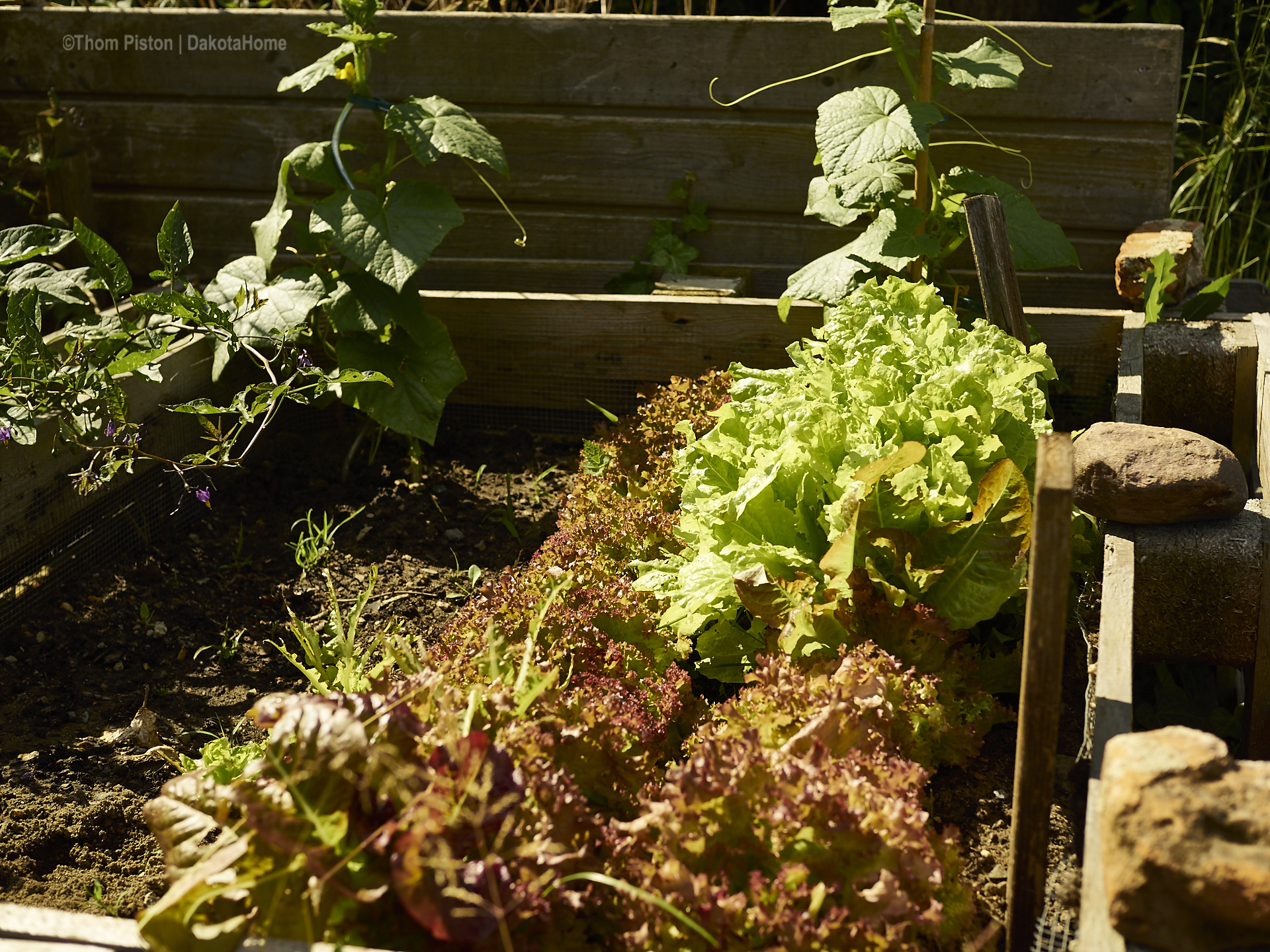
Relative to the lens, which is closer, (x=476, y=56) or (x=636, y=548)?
(x=636, y=548)

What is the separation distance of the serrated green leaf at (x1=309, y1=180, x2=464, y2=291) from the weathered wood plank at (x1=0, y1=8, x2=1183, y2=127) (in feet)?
3.27

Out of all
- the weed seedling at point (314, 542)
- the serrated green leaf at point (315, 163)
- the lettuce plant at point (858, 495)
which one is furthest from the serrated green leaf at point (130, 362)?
the lettuce plant at point (858, 495)

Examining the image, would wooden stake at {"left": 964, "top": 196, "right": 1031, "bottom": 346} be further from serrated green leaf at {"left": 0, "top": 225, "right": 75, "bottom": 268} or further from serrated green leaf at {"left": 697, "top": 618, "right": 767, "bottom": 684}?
serrated green leaf at {"left": 0, "top": 225, "right": 75, "bottom": 268}

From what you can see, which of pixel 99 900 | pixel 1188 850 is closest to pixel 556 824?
pixel 1188 850

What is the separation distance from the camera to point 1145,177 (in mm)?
3535

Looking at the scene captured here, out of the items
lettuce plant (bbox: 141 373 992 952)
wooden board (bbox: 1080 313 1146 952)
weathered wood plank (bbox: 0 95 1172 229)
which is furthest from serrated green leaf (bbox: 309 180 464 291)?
wooden board (bbox: 1080 313 1146 952)

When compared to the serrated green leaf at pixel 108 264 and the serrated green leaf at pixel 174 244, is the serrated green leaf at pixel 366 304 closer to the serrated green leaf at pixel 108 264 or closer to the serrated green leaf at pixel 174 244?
the serrated green leaf at pixel 174 244

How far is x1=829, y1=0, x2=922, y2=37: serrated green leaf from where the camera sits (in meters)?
2.79

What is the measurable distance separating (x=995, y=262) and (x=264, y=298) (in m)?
1.92

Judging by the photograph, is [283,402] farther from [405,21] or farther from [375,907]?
[375,907]

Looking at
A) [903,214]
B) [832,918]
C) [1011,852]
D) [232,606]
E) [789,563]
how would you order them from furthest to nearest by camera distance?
[903,214] → [232,606] → [789,563] → [1011,852] → [832,918]

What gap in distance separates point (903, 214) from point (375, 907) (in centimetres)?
236

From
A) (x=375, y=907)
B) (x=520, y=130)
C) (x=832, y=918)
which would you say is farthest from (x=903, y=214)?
(x=375, y=907)

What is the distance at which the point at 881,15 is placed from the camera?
2812 millimetres
